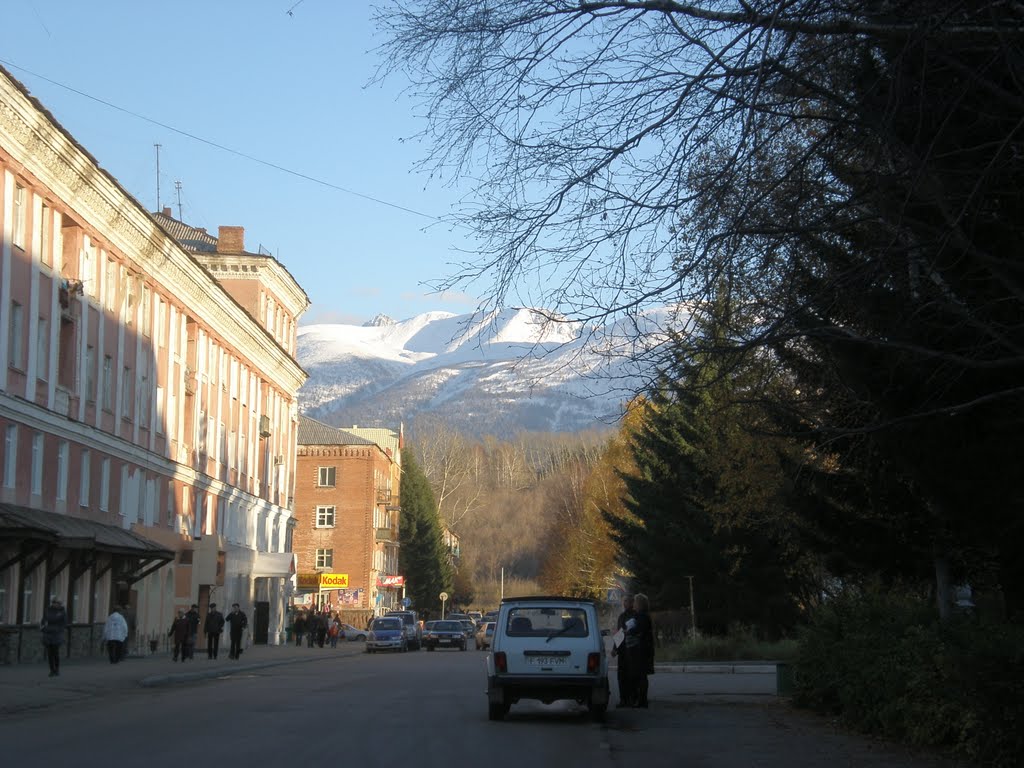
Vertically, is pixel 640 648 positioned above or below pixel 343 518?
below

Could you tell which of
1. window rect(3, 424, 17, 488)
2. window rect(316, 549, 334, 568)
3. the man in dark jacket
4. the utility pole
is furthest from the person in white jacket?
window rect(316, 549, 334, 568)

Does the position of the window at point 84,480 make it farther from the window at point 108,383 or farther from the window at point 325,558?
the window at point 325,558

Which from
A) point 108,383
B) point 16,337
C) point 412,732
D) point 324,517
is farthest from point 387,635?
point 412,732

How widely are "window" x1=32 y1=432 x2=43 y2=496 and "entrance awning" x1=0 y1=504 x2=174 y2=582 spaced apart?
635 millimetres

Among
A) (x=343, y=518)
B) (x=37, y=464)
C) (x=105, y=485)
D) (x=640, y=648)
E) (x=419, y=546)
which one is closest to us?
(x=640, y=648)

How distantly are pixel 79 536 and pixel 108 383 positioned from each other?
8679 mm

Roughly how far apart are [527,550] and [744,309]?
139m

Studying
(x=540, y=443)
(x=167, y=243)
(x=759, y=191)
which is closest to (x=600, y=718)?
(x=759, y=191)

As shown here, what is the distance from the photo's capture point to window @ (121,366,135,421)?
44672 mm

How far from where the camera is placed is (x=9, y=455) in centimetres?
3425

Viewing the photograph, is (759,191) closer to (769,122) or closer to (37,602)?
(769,122)

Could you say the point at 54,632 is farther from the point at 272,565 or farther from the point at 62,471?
the point at 272,565

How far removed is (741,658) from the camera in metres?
40.7

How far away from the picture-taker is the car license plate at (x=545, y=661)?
62.5ft
